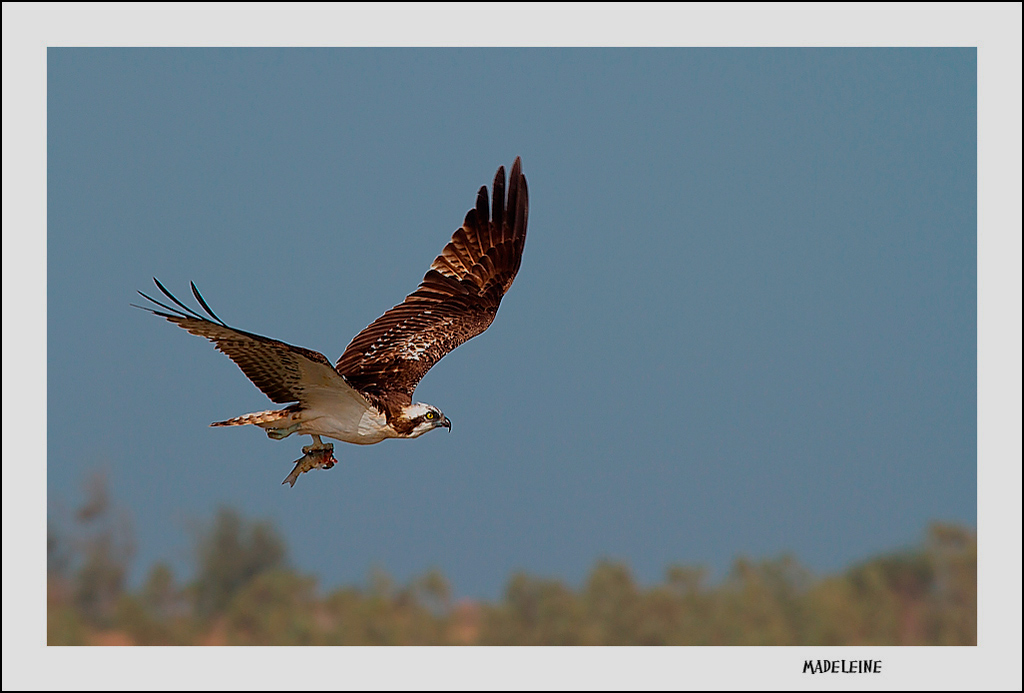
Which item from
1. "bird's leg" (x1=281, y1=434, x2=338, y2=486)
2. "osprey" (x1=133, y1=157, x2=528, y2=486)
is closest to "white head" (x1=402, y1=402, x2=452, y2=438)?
"osprey" (x1=133, y1=157, x2=528, y2=486)

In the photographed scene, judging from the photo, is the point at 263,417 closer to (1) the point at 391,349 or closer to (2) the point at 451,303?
(1) the point at 391,349

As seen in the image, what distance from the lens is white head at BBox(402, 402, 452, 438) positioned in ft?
25.5

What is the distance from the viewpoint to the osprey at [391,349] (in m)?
7.01

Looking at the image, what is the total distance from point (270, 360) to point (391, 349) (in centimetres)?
198

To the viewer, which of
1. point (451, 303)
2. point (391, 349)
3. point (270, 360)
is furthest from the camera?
point (451, 303)

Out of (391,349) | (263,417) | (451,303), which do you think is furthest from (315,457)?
(451,303)

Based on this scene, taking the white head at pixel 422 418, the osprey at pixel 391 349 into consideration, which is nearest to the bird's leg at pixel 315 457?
the osprey at pixel 391 349

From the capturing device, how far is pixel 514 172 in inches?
393

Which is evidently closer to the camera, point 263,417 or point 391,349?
point 263,417

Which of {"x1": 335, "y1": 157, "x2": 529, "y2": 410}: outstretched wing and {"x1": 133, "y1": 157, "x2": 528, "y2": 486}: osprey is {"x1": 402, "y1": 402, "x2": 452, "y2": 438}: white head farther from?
{"x1": 335, "y1": 157, "x2": 529, "y2": 410}: outstretched wing

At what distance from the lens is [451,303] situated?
32.0 feet

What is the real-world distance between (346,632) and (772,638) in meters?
8.89

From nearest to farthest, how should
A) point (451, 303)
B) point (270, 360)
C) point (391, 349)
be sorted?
point (270, 360) → point (391, 349) → point (451, 303)

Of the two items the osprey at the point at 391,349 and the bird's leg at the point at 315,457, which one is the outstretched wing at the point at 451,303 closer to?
the osprey at the point at 391,349
